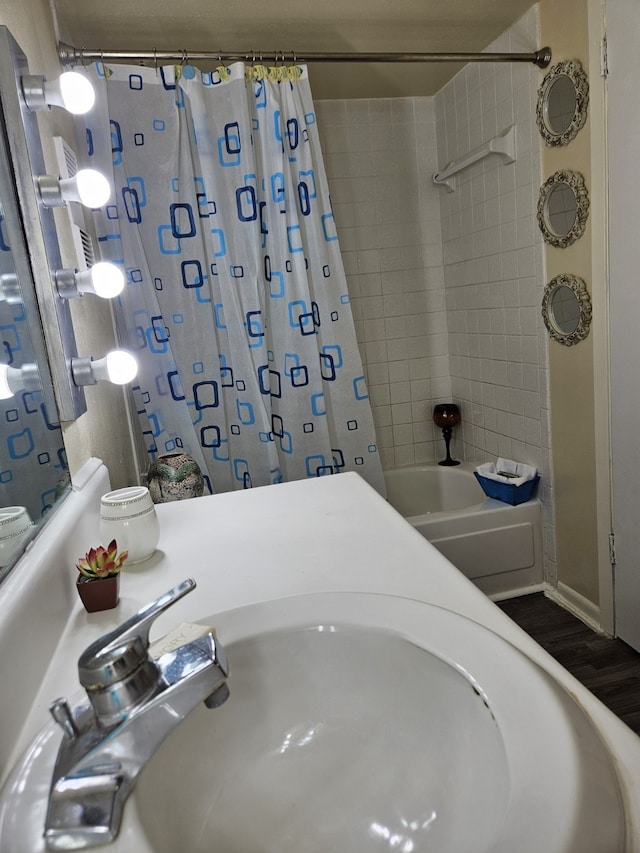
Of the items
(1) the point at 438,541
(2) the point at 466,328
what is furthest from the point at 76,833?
(2) the point at 466,328

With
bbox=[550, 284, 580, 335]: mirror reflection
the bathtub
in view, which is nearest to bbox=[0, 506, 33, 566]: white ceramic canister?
the bathtub

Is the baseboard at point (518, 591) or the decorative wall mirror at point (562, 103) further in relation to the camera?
the baseboard at point (518, 591)

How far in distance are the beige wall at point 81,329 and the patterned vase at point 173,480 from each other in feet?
0.34

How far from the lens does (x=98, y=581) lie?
78 centimetres

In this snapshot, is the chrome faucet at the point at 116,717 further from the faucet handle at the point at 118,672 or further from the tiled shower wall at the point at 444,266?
the tiled shower wall at the point at 444,266

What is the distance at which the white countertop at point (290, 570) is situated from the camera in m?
0.61

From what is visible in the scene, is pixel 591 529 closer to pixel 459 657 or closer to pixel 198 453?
pixel 198 453

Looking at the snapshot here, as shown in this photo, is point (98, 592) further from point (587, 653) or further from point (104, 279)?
point (587, 653)

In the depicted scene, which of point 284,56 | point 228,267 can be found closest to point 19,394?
point 228,267

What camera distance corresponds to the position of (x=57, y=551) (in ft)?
2.56

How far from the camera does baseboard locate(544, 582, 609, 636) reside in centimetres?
202

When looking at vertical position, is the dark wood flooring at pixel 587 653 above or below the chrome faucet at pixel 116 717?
below

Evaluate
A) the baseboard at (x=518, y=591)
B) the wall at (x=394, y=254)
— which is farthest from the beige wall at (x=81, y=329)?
the baseboard at (x=518, y=591)

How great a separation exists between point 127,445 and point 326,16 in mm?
1539
